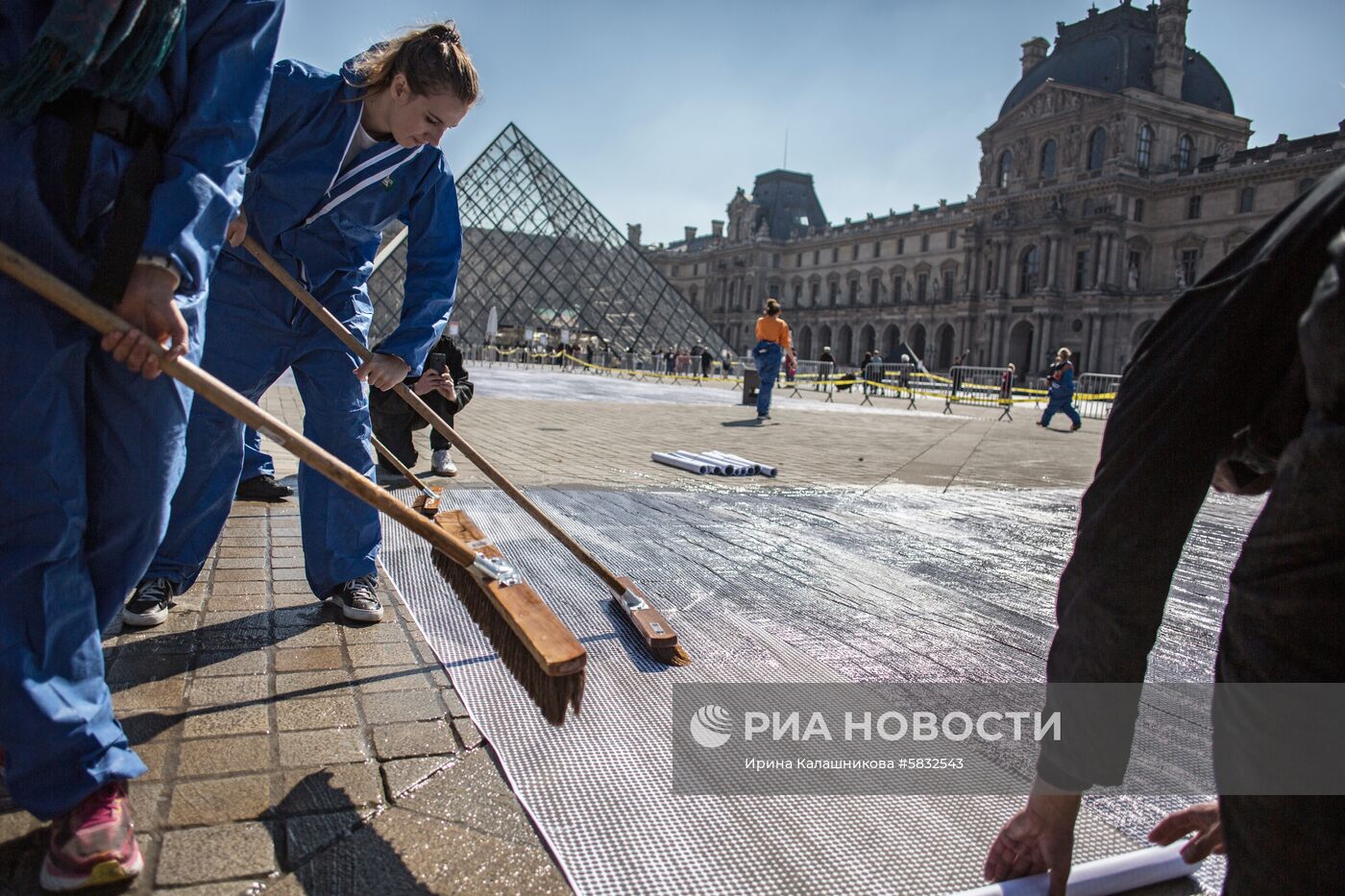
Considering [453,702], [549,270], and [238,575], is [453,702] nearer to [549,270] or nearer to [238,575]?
[238,575]

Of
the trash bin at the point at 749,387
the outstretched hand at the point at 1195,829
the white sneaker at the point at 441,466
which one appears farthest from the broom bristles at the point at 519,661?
the trash bin at the point at 749,387

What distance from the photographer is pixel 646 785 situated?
158cm

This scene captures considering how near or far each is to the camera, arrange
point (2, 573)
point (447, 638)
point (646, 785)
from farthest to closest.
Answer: point (447, 638) → point (646, 785) → point (2, 573)

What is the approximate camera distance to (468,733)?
68.2 inches

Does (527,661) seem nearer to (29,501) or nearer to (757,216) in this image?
(29,501)

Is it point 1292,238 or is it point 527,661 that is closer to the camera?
point 1292,238

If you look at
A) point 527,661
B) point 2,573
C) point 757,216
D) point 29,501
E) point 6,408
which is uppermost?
point 757,216

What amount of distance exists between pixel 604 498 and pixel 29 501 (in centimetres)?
328

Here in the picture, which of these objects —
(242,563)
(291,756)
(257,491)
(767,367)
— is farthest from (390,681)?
(767,367)

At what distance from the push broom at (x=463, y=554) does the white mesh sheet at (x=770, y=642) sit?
0.67ft

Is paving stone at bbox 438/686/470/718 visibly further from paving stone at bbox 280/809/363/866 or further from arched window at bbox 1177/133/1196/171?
arched window at bbox 1177/133/1196/171

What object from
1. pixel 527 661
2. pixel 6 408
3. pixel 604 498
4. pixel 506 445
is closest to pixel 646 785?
pixel 527 661

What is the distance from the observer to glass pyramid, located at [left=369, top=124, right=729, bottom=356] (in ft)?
119

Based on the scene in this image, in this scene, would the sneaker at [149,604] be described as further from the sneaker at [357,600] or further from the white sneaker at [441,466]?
the white sneaker at [441,466]
